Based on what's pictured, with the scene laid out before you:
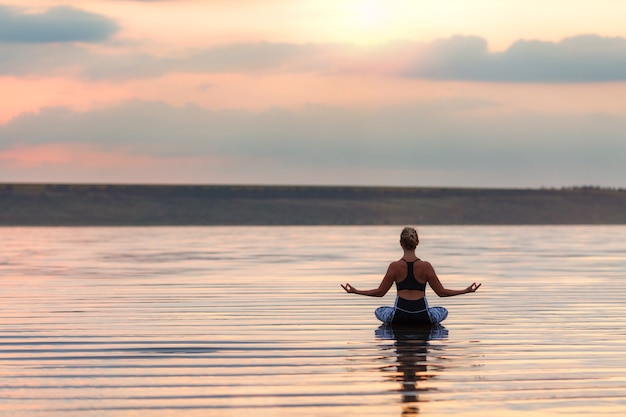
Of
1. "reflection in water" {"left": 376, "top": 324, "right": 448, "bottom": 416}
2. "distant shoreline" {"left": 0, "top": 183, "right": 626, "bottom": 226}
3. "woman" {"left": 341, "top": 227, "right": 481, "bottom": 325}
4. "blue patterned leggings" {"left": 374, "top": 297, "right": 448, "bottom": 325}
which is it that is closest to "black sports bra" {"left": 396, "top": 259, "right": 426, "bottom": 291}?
"woman" {"left": 341, "top": 227, "right": 481, "bottom": 325}

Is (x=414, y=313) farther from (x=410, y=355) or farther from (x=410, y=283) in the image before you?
(x=410, y=355)

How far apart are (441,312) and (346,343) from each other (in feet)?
6.36

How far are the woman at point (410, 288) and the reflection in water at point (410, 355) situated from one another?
0.16m

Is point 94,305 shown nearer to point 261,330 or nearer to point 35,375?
point 261,330

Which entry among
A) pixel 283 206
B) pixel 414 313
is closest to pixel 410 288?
pixel 414 313

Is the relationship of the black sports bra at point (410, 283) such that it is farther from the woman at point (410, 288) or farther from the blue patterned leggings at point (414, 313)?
the blue patterned leggings at point (414, 313)

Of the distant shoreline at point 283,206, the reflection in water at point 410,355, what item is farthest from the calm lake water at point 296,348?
the distant shoreline at point 283,206

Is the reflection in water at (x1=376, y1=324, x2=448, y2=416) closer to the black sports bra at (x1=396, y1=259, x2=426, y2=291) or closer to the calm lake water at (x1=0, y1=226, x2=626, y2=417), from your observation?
the calm lake water at (x1=0, y1=226, x2=626, y2=417)

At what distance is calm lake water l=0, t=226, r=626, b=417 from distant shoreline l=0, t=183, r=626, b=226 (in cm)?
8740

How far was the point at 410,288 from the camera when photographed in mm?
15875

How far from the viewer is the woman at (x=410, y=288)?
15.4 m

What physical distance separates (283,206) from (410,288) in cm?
10802

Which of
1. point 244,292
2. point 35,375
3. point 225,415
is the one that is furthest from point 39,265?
point 225,415

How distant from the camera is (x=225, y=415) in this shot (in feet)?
32.0
